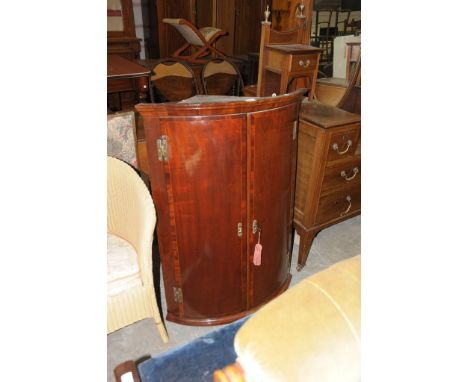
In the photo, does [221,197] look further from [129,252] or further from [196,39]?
[196,39]

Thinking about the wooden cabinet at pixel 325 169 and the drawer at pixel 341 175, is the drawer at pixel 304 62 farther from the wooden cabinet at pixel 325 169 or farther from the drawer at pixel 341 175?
the drawer at pixel 341 175

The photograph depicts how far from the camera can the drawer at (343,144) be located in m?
1.90

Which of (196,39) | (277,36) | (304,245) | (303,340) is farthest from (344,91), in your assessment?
(303,340)

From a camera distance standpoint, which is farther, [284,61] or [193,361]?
[284,61]

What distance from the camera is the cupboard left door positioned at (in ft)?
4.48

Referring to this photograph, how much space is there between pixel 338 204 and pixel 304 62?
89cm

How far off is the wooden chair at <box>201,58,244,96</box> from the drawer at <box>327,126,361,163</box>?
6.26 ft

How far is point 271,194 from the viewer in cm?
163

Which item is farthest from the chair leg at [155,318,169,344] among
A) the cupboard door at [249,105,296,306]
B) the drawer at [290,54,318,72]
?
the drawer at [290,54,318,72]
